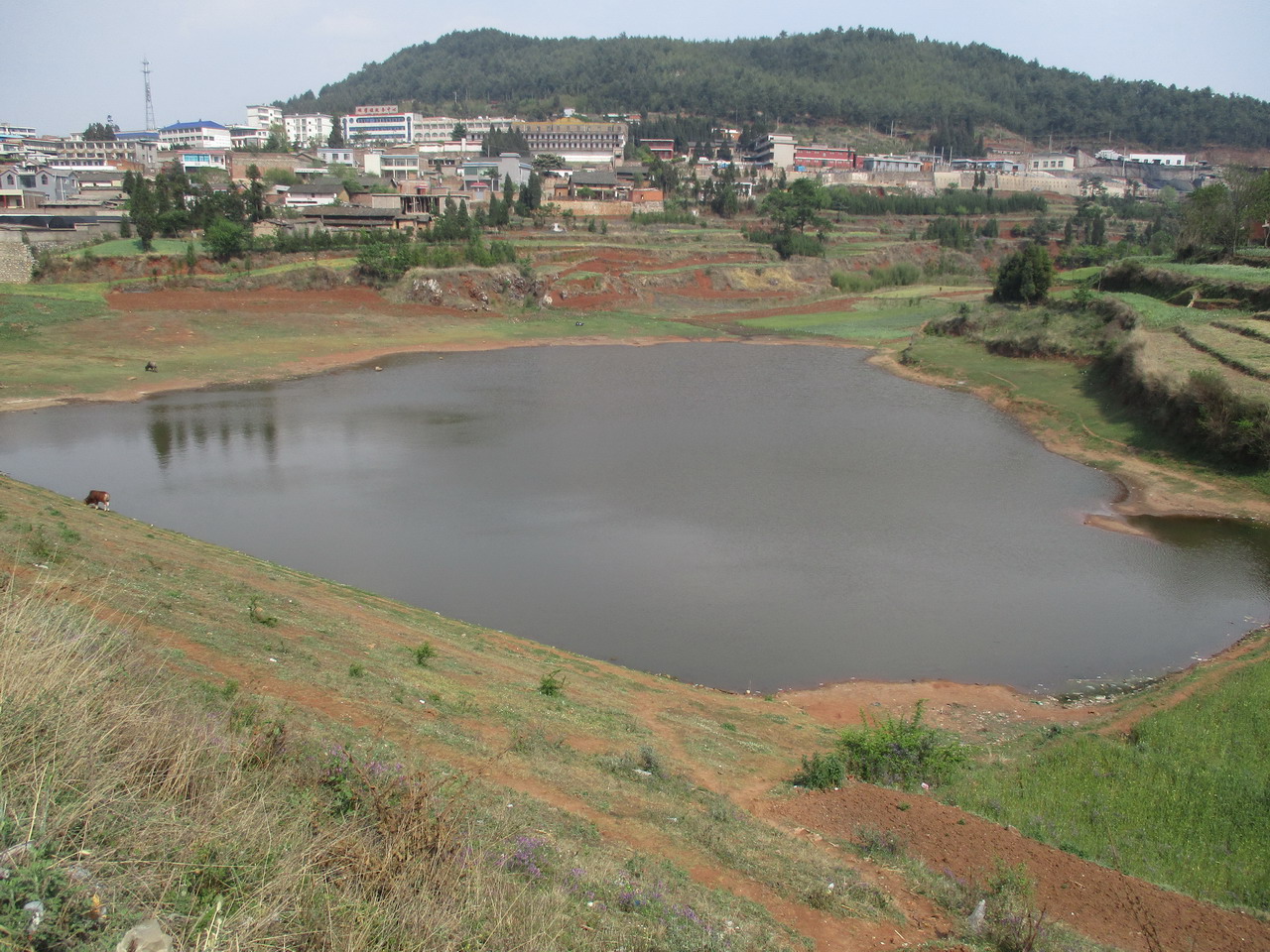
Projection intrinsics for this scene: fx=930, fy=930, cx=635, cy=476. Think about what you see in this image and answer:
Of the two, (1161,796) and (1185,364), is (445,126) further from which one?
(1161,796)

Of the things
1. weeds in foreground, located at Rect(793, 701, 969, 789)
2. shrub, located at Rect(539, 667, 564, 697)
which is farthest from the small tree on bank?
shrub, located at Rect(539, 667, 564, 697)

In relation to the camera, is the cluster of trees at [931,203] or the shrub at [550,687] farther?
the cluster of trees at [931,203]

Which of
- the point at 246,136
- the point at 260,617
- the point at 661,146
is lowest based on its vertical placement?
the point at 260,617

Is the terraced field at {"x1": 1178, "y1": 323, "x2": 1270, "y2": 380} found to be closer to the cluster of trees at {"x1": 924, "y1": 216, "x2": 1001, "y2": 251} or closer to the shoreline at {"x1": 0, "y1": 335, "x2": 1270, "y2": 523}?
the shoreline at {"x1": 0, "y1": 335, "x2": 1270, "y2": 523}

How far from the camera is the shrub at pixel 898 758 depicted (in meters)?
10.6

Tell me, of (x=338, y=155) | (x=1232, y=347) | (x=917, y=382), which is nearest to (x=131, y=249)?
(x=917, y=382)

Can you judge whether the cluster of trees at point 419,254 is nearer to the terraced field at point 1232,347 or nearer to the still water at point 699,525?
the still water at point 699,525

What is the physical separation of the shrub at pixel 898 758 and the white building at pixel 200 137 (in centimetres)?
14501

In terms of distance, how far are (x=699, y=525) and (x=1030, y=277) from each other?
138ft

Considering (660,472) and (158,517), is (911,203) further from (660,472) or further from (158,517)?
(158,517)

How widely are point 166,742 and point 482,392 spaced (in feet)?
107

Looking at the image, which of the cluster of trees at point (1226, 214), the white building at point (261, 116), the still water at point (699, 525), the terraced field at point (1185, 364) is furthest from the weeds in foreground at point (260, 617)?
the white building at point (261, 116)

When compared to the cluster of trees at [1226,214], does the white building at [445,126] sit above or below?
above

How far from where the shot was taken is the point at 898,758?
421 inches
